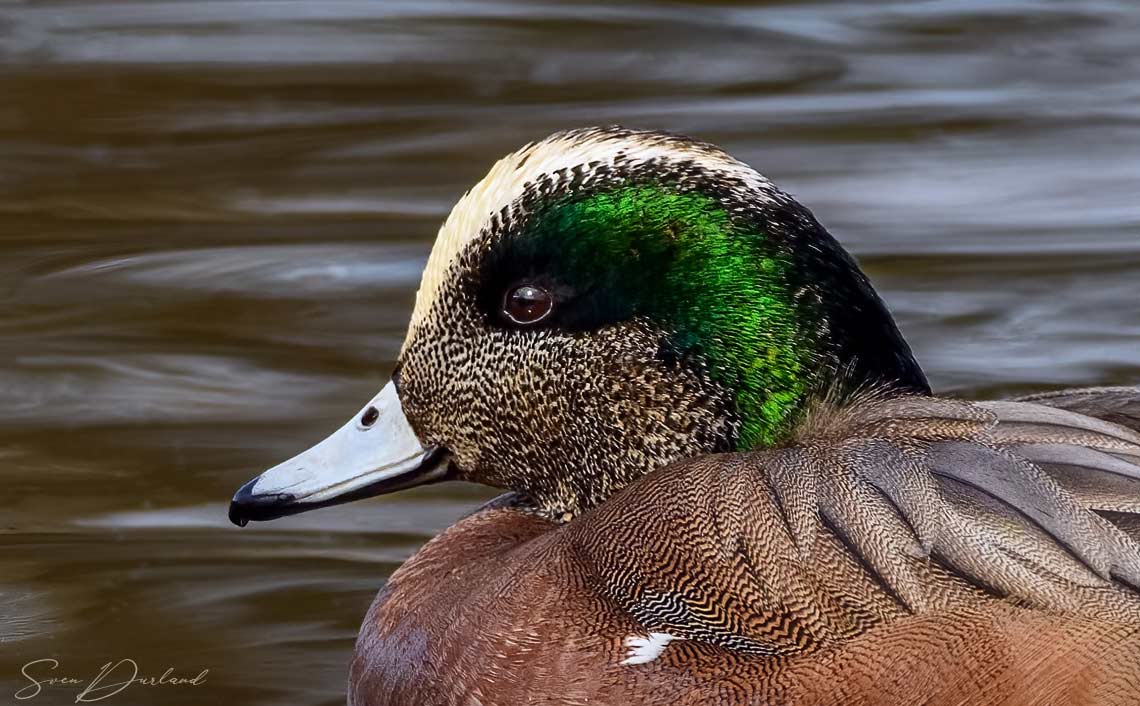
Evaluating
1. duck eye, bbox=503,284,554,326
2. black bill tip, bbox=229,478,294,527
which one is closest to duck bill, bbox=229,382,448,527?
black bill tip, bbox=229,478,294,527

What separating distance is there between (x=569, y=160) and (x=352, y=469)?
732 mm

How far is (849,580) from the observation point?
3268 mm

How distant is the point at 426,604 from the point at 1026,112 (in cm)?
418

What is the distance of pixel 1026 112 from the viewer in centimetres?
739

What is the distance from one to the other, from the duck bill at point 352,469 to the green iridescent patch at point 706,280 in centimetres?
55

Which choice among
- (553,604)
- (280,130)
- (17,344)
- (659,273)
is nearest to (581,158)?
(659,273)

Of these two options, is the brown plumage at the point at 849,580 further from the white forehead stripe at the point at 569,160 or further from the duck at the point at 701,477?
the white forehead stripe at the point at 569,160

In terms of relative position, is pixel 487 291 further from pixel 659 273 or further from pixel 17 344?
pixel 17 344

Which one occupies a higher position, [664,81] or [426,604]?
[664,81]

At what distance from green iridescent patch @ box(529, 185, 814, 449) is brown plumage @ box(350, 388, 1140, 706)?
12 centimetres
